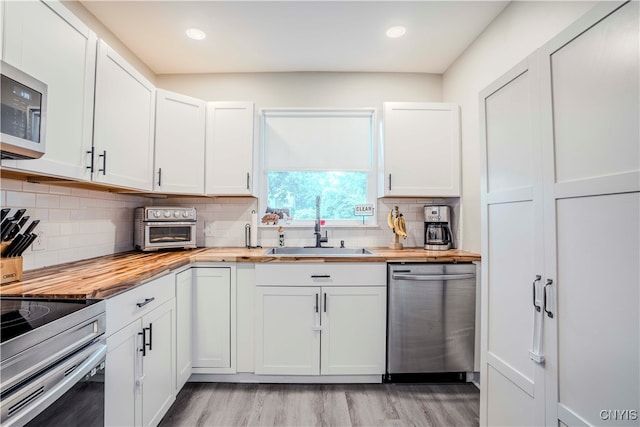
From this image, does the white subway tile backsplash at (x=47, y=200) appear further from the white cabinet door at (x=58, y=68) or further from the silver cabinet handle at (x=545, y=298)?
the silver cabinet handle at (x=545, y=298)

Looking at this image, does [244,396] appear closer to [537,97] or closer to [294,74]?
[537,97]

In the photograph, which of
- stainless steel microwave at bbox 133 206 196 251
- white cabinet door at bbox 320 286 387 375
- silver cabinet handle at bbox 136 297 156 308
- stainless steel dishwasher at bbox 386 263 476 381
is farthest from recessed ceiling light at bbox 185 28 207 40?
stainless steel dishwasher at bbox 386 263 476 381

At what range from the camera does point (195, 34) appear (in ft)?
7.15

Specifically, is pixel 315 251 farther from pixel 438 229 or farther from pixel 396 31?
pixel 396 31

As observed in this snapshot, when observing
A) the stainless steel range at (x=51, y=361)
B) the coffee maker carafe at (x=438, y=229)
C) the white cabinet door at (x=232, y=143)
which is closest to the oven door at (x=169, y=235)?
the white cabinet door at (x=232, y=143)

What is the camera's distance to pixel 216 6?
1.90 meters

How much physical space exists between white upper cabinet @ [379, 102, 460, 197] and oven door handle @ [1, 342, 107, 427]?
2.20m

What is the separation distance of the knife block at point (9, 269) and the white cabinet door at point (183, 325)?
28.5 inches

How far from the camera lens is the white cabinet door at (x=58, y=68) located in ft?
3.63

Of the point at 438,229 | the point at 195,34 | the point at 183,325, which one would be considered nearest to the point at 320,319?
the point at 183,325

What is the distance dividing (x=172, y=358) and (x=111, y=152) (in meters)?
1.31

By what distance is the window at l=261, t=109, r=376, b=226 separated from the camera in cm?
274

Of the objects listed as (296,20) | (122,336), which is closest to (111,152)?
(122,336)

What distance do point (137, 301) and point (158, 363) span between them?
444 mm
